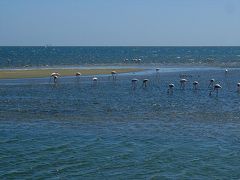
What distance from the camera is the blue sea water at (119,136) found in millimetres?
18812

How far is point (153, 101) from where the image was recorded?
40.5 metres

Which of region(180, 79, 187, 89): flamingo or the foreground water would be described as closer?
the foreground water

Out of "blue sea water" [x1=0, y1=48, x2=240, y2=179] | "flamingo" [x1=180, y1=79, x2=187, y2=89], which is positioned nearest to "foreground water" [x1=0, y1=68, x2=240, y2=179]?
"blue sea water" [x1=0, y1=48, x2=240, y2=179]

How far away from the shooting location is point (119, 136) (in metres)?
24.9

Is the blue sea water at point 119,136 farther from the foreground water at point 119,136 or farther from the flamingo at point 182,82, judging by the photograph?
the flamingo at point 182,82

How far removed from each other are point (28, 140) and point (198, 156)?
8155 millimetres

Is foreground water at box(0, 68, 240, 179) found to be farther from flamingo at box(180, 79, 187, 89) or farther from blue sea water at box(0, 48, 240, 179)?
flamingo at box(180, 79, 187, 89)

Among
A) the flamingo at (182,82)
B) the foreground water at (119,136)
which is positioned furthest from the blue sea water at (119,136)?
the flamingo at (182,82)

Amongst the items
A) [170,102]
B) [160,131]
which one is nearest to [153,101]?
[170,102]

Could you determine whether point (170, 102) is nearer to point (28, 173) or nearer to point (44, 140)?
point (44, 140)

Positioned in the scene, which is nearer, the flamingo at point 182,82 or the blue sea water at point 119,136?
the blue sea water at point 119,136

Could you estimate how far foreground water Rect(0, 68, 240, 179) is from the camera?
18828 millimetres

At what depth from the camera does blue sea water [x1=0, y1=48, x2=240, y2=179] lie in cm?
1881

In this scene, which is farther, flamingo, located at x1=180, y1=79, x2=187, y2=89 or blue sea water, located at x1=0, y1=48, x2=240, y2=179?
flamingo, located at x1=180, y1=79, x2=187, y2=89
